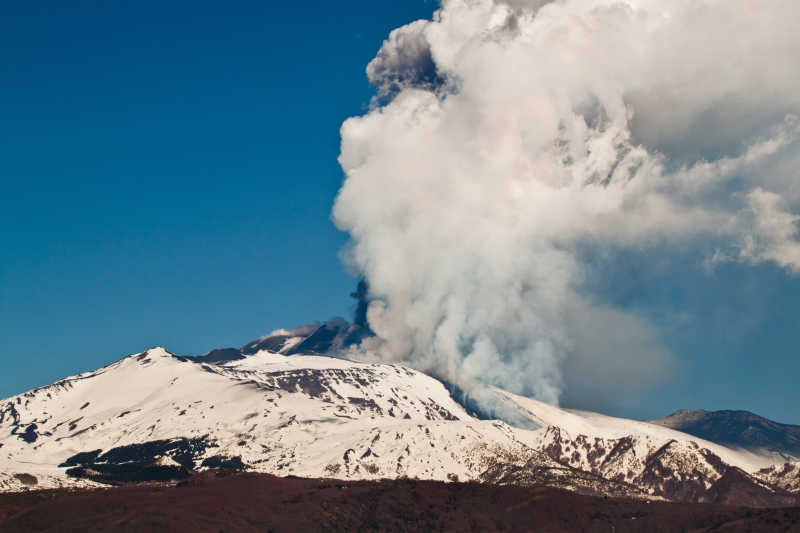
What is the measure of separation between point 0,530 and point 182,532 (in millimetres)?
41259

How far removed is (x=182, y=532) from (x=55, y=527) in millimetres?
28596

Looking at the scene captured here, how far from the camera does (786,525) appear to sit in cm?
19950

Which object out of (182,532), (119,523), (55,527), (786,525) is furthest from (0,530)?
(786,525)

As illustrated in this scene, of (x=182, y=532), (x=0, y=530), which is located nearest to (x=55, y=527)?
(x=0, y=530)

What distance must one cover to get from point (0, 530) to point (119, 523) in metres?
26.7

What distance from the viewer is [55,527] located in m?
196

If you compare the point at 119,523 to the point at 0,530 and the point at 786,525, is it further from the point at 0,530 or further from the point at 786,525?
the point at 786,525

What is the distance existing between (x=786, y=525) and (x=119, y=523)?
15013 centimetres

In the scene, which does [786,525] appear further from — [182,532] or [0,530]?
[0,530]

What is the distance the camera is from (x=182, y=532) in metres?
195

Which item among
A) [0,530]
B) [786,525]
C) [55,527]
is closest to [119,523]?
[55,527]

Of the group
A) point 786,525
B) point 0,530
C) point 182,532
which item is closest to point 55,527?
point 0,530

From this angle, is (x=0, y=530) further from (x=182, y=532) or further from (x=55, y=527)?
(x=182, y=532)

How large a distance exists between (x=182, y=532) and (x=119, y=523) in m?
14.7
